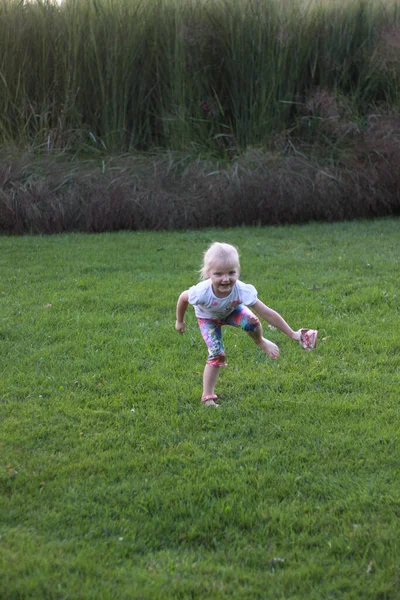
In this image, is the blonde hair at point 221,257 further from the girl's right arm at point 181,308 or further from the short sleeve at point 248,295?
the girl's right arm at point 181,308

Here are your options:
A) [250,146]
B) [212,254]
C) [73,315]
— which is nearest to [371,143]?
[250,146]

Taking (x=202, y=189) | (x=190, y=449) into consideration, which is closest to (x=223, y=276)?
(x=190, y=449)

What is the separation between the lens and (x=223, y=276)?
433 cm

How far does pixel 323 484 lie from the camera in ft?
11.9

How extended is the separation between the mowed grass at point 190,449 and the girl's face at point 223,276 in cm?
72

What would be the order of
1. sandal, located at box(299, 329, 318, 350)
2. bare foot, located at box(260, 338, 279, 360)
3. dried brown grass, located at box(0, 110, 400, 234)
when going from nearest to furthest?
sandal, located at box(299, 329, 318, 350) < bare foot, located at box(260, 338, 279, 360) < dried brown grass, located at box(0, 110, 400, 234)

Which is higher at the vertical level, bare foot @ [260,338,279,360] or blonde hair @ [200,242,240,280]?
blonde hair @ [200,242,240,280]

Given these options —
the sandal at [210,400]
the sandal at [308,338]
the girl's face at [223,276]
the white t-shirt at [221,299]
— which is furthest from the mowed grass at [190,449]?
the girl's face at [223,276]

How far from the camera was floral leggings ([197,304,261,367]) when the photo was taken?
4.58 metres

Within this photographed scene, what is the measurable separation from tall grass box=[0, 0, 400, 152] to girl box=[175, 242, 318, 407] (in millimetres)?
7011

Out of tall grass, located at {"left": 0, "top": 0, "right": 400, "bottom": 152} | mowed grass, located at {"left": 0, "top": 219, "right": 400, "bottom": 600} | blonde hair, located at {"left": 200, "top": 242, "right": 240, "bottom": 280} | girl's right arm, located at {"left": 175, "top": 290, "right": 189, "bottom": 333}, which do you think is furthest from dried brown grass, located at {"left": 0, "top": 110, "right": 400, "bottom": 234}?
blonde hair, located at {"left": 200, "top": 242, "right": 240, "bottom": 280}

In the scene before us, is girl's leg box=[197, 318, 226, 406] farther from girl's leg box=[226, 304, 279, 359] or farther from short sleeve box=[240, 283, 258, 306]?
short sleeve box=[240, 283, 258, 306]

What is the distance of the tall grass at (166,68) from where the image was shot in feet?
37.2

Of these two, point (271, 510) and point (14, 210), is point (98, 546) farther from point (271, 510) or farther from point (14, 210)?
point (14, 210)
